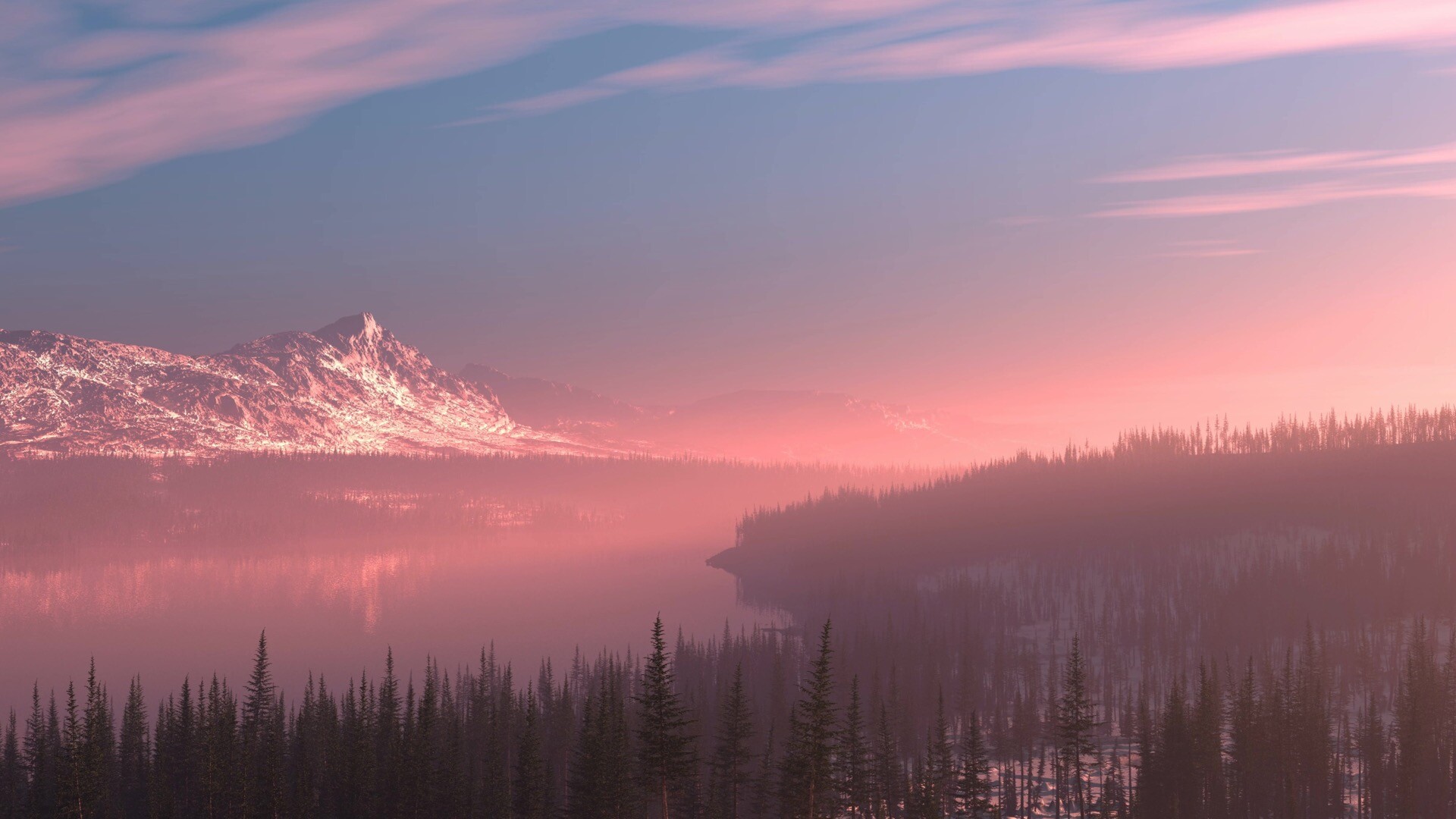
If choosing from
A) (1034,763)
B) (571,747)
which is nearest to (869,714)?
(1034,763)

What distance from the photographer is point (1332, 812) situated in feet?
454

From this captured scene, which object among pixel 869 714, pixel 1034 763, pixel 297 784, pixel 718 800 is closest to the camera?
pixel 718 800

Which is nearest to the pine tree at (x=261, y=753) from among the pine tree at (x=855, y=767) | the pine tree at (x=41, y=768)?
the pine tree at (x=41, y=768)

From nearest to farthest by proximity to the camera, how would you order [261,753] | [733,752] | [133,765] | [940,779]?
[733,752], [940,779], [261,753], [133,765]

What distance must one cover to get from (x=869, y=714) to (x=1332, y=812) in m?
77.1

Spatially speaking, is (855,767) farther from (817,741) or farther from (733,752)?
(817,741)

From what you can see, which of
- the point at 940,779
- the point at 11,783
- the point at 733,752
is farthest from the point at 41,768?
the point at 940,779

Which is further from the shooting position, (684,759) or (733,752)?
(684,759)

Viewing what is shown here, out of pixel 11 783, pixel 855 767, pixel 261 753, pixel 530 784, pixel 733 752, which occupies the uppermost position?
pixel 733 752

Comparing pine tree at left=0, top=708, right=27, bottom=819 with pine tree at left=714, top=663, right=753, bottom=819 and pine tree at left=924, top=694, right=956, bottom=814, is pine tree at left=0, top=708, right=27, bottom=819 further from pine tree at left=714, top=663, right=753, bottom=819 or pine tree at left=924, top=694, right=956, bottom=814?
pine tree at left=924, top=694, right=956, bottom=814

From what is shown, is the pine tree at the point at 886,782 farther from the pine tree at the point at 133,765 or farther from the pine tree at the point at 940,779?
the pine tree at the point at 133,765

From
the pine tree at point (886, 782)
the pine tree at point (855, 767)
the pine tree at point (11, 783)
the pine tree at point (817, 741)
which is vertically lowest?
the pine tree at point (11, 783)

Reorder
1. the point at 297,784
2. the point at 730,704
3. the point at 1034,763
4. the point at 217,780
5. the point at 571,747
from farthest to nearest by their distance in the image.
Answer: the point at 1034,763 → the point at 571,747 → the point at 297,784 → the point at 217,780 → the point at 730,704

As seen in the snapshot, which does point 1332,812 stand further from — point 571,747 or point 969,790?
point 571,747
